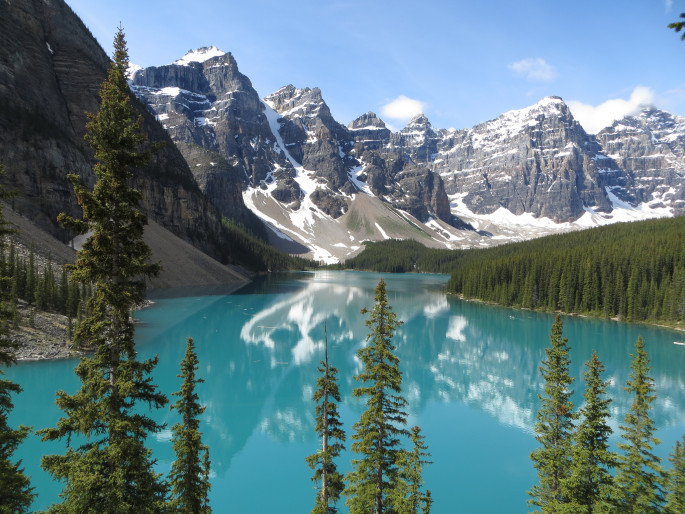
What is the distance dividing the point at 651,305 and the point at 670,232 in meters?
27.0

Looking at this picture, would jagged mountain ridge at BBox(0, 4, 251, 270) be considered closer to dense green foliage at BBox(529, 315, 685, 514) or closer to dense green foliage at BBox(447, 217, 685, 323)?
dense green foliage at BBox(529, 315, 685, 514)

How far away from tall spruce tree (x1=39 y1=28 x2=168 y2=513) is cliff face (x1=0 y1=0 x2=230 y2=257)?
230 ft

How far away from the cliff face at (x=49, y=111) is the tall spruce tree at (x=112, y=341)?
2758 inches

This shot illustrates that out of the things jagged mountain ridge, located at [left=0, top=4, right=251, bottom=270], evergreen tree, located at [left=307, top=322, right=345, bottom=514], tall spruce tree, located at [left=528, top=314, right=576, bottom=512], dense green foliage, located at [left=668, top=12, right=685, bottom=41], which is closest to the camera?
dense green foliage, located at [left=668, top=12, right=685, bottom=41]

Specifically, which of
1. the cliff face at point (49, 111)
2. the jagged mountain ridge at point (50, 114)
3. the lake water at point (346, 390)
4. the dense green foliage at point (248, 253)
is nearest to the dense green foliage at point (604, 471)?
the lake water at point (346, 390)

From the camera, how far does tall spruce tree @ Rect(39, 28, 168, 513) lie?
27.3 feet

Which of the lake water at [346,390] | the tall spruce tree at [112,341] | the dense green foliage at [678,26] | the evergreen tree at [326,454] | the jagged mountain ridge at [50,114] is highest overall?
the jagged mountain ridge at [50,114]

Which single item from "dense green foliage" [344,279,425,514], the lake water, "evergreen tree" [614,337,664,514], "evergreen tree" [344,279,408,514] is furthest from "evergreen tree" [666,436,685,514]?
the lake water

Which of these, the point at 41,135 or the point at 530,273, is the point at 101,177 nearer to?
the point at 530,273

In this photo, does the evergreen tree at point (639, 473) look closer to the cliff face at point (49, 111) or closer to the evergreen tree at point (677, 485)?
the evergreen tree at point (677, 485)

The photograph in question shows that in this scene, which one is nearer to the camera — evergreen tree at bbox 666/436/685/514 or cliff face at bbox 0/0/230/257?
evergreen tree at bbox 666/436/685/514

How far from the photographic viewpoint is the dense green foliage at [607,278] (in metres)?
71.3

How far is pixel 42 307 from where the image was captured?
44.7 metres

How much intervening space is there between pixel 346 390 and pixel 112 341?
28064 millimetres
